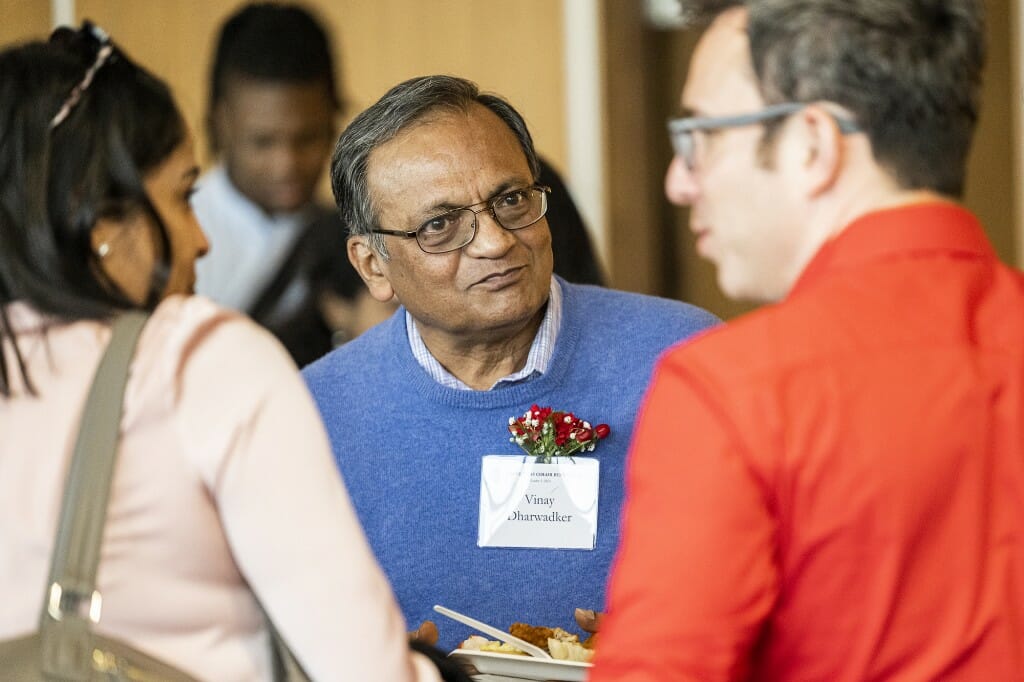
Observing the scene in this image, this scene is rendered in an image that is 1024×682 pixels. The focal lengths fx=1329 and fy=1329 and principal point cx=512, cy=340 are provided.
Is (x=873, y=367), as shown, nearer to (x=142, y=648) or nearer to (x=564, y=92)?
(x=142, y=648)

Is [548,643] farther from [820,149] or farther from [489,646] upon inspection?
[820,149]

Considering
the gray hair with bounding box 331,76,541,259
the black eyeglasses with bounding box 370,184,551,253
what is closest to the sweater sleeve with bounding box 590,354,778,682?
the black eyeglasses with bounding box 370,184,551,253

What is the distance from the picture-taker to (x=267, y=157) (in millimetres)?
4301

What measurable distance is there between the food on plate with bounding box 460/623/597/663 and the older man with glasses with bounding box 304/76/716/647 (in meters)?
0.22

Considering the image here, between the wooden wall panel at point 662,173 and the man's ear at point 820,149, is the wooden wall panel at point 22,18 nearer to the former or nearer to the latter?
the wooden wall panel at point 662,173

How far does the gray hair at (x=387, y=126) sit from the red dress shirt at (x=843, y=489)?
58.6 inches

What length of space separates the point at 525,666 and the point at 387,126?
1159 mm

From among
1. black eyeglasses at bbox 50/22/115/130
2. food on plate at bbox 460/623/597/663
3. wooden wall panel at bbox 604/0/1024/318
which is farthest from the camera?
wooden wall panel at bbox 604/0/1024/318

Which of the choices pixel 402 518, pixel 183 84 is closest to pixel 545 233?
pixel 402 518

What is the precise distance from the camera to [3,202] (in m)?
1.54

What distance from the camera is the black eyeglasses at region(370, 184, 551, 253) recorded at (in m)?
2.68

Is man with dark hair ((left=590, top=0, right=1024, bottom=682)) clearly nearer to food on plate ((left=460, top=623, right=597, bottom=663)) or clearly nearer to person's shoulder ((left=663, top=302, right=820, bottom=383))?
person's shoulder ((left=663, top=302, right=820, bottom=383))

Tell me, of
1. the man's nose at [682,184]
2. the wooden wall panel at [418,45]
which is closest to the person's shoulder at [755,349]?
the man's nose at [682,184]

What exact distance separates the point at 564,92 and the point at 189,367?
426 centimetres
